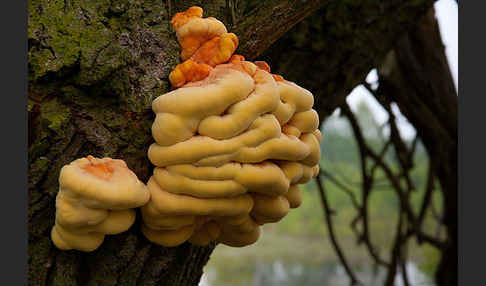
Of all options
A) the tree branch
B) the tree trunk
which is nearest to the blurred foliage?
the tree trunk

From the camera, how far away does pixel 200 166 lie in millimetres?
681

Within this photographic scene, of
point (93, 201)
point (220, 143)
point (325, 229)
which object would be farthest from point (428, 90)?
point (325, 229)

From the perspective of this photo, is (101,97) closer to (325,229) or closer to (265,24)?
(265,24)

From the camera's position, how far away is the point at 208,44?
79 centimetres

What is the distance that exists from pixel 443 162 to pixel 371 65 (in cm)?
99

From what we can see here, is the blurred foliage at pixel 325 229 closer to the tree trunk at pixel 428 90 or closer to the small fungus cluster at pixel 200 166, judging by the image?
the tree trunk at pixel 428 90

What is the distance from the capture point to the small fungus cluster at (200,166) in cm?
66

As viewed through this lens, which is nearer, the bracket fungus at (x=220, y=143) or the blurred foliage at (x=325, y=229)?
the bracket fungus at (x=220, y=143)

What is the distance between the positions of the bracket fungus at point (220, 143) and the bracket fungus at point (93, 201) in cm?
5

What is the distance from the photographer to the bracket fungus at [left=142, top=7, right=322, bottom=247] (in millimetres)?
678

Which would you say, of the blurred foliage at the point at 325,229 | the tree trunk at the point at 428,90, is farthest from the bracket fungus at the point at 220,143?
the blurred foliage at the point at 325,229

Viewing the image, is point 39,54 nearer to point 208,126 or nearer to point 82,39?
point 82,39

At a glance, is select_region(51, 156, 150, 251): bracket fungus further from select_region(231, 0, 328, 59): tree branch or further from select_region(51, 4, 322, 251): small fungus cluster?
select_region(231, 0, 328, 59): tree branch

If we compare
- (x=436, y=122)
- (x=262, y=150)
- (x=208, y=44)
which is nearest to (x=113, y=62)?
(x=208, y=44)
